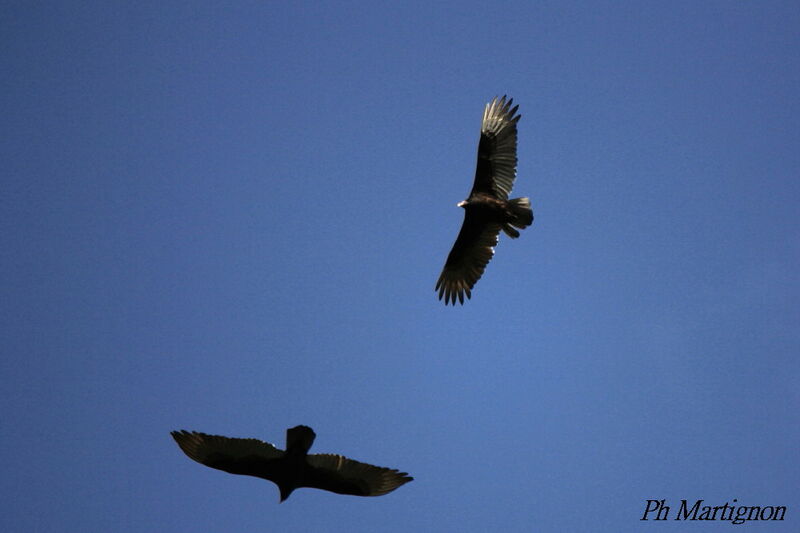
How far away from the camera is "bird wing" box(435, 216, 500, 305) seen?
16672 mm

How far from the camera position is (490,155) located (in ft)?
53.3

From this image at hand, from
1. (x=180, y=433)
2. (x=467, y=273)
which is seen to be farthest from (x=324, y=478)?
(x=467, y=273)

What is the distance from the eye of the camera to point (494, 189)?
645 inches

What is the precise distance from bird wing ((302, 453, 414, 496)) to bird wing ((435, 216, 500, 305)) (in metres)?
6.04

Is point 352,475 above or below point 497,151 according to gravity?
below

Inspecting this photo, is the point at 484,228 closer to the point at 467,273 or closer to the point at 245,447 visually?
the point at 467,273

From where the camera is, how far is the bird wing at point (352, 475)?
11.8m

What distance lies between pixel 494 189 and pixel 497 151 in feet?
2.65

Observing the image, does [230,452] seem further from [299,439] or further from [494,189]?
[494,189]

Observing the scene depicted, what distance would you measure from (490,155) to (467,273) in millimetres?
2750

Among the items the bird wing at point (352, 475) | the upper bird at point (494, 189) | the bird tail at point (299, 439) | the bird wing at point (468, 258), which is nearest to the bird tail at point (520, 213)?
the upper bird at point (494, 189)

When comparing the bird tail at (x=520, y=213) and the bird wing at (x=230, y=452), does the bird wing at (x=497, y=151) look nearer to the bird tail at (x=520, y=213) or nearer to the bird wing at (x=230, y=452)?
the bird tail at (x=520, y=213)

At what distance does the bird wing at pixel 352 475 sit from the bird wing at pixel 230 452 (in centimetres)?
60

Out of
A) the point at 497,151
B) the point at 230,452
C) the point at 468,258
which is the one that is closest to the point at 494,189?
the point at 497,151
